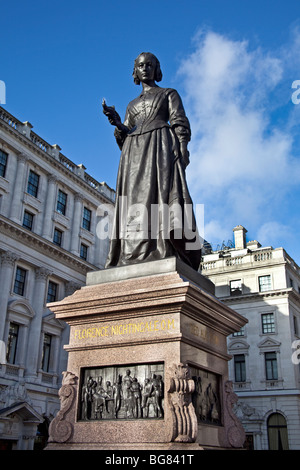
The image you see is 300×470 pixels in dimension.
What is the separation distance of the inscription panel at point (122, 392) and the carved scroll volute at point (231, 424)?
54.1 inches

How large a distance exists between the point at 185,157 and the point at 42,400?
A: 30.1m

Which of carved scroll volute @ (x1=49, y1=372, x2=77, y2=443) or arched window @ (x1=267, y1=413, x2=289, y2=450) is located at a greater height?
arched window @ (x1=267, y1=413, x2=289, y2=450)

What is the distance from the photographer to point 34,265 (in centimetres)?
3616

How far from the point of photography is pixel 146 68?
29.4ft

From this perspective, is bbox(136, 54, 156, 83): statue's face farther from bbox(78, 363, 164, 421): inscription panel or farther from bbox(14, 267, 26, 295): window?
bbox(14, 267, 26, 295): window

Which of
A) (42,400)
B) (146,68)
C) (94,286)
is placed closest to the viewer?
(94,286)

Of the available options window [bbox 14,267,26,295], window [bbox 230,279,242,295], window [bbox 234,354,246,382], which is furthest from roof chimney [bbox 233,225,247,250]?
window [bbox 14,267,26,295]

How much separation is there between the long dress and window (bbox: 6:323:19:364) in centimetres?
2745

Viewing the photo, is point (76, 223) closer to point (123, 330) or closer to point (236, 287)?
point (236, 287)

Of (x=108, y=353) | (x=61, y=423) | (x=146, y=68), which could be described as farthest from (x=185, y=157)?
(x=61, y=423)

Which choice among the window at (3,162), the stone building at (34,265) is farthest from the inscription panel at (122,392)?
the window at (3,162)

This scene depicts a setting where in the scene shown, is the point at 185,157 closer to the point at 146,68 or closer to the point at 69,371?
the point at 146,68

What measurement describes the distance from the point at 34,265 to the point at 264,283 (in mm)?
21849

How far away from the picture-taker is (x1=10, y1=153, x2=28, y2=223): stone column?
35219 millimetres
